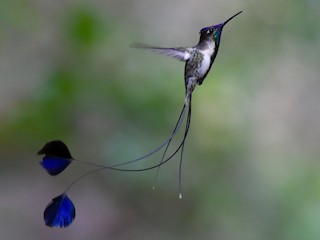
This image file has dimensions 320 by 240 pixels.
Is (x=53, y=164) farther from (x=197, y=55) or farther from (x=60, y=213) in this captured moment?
(x=197, y=55)

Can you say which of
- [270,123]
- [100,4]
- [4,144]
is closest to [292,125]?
[270,123]

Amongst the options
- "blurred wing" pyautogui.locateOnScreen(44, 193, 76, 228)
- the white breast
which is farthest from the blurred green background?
the white breast

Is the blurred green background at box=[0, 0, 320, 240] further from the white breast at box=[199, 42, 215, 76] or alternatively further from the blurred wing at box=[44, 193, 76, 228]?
the white breast at box=[199, 42, 215, 76]

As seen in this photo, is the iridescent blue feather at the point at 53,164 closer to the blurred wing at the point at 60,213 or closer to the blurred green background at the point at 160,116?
the blurred wing at the point at 60,213

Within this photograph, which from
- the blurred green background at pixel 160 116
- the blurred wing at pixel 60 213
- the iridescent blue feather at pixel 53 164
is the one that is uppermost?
the iridescent blue feather at pixel 53 164

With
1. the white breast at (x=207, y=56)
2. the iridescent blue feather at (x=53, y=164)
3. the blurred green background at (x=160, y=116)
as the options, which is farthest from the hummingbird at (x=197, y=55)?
the blurred green background at (x=160, y=116)

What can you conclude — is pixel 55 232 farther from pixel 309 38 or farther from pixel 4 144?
pixel 309 38
